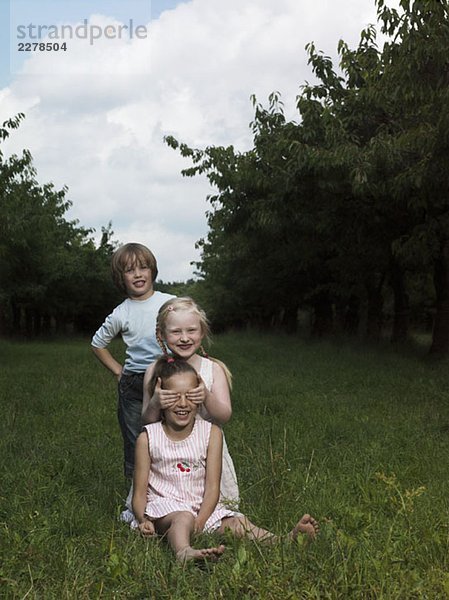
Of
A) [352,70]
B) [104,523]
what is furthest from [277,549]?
[352,70]

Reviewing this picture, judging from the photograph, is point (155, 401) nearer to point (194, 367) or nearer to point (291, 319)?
point (194, 367)

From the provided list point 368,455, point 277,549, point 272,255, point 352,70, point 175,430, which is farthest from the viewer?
point 272,255

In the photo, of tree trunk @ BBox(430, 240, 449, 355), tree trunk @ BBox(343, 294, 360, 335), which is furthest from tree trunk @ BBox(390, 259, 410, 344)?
tree trunk @ BBox(343, 294, 360, 335)

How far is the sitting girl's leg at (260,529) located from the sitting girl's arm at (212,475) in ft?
0.42

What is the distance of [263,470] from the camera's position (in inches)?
211

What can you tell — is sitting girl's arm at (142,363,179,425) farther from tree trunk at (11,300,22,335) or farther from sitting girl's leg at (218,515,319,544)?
tree trunk at (11,300,22,335)

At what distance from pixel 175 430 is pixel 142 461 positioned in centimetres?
26

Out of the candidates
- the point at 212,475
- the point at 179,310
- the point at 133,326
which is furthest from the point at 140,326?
the point at 212,475

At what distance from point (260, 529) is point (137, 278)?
1.79 metres

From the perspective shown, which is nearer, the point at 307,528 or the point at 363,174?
the point at 307,528

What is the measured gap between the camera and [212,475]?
4281mm

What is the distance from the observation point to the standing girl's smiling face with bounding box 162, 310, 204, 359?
4344 millimetres

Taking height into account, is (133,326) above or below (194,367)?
above

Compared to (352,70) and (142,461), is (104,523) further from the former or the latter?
(352,70)
